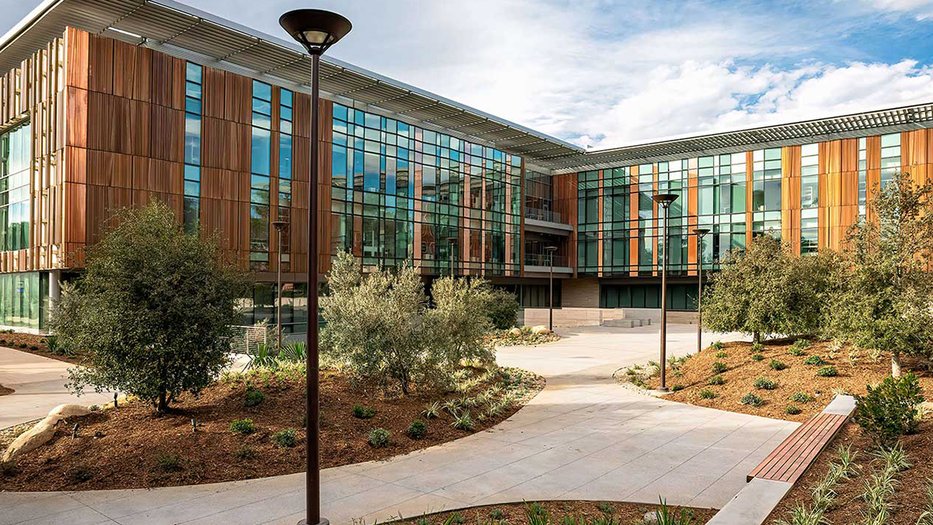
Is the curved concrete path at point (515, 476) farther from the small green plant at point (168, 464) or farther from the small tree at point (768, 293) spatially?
the small tree at point (768, 293)

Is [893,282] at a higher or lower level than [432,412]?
higher

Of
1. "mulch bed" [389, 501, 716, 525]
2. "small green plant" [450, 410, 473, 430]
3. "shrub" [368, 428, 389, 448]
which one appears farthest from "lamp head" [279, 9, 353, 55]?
"small green plant" [450, 410, 473, 430]

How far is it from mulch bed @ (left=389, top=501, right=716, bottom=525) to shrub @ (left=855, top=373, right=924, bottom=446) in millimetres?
2978

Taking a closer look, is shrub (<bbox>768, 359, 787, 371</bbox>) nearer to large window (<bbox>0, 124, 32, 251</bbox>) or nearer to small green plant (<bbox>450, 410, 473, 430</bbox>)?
small green plant (<bbox>450, 410, 473, 430</bbox>)

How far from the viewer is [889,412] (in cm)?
873

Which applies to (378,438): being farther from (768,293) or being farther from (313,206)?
(768,293)

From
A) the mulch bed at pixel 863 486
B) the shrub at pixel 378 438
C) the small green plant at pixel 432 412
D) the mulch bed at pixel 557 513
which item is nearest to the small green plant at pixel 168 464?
the shrub at pixel 378 438

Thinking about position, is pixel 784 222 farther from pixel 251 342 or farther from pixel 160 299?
pixel 160 299

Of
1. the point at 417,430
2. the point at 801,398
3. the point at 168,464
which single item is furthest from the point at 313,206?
the point at 801,398

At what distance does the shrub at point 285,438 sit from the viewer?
996cm

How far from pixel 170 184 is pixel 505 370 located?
19073mm

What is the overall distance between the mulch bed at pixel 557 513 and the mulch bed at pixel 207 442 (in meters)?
2.78

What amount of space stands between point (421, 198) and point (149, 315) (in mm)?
33042

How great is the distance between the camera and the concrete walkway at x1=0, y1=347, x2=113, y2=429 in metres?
13.0
